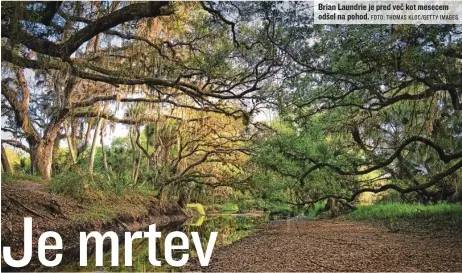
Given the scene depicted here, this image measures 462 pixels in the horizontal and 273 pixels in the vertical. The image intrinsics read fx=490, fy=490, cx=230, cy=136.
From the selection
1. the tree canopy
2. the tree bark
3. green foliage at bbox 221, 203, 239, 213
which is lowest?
green foliage at bbox 221, 203, 239, 213

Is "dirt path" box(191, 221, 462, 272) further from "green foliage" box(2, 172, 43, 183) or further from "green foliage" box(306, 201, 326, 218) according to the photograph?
"green foliage" box(306, 201, 326, 218)

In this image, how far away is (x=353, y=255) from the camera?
19.4ft

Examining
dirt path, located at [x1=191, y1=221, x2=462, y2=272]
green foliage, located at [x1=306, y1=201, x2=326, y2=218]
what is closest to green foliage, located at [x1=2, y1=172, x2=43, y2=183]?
dirt path, located at [x1=191, y1=221, x2=462, y2=272]

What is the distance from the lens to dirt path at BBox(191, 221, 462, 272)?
498 cm

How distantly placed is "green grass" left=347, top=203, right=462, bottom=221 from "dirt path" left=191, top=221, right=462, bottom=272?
2021 millimetres

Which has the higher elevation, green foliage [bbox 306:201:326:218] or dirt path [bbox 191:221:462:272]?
dirt path [bbox 191:221:462:272]

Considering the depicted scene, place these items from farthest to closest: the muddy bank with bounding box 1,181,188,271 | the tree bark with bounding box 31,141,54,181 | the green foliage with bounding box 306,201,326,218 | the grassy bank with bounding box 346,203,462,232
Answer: the green foliage with bounding box 306,201,326,218
the tree bark with bounding box 31,141,54,181
the grassy bank with bounding box 346,203,462,232
the muddy bank with bounding box 1,181,188,271

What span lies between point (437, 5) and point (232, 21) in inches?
109

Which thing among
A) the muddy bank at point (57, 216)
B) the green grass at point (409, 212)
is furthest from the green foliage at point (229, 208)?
the muddy bank at point (57, 216)

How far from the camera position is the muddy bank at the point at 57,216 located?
649cm

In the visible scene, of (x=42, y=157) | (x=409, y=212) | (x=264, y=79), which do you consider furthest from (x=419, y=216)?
(x=42, y=157)

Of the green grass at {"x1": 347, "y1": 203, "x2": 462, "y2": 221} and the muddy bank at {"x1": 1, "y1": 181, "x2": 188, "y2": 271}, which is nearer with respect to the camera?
the muddy bank at {"x1": 1, "y1": 181, "x2": 188, "y2": 271}

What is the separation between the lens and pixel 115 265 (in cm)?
590

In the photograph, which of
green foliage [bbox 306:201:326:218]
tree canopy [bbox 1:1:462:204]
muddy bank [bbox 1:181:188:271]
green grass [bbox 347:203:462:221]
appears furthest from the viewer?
green foliage [bbox 306:201:326:218]
